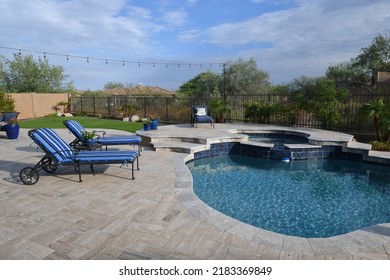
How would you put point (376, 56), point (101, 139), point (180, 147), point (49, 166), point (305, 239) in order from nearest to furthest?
point (305, 239) < point (49, 166) < point (101, 139) < point (180, 147) < point (376, 56)

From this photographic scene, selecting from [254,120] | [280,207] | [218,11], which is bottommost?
[280,207]

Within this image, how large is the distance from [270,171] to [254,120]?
720cm

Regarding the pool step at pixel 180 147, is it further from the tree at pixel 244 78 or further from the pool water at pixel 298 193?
the tree at pixel 244 78

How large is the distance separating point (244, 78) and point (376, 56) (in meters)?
19.5

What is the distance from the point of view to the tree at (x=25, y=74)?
27.1m

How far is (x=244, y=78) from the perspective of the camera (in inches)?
987

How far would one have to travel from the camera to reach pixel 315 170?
768 centimetres

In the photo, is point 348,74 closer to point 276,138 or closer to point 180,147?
point 276,138

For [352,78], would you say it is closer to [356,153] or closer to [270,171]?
[356,153]

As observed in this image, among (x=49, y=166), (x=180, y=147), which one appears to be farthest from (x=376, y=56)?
(x=49, y=166)

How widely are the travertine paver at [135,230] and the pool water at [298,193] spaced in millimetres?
848
